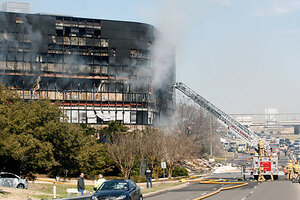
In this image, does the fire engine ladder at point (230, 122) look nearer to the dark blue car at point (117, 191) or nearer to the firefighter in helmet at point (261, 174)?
the firefighter in helmet at point (261, 174)

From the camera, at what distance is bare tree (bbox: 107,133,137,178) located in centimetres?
6512

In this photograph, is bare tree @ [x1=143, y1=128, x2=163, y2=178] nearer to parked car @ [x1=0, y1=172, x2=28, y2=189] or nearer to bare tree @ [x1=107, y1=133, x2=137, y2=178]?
bare tree @ [x1=107, y1=133, x2=137, y2=178]

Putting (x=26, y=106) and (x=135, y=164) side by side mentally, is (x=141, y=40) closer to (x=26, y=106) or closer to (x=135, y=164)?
(x=135, y=164)

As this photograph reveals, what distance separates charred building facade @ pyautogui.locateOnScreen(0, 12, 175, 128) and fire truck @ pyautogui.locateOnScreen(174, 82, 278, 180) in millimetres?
10334

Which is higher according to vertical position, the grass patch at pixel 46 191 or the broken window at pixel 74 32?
the broken window at pixel 74 32

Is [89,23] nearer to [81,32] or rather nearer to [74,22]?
[81,32]

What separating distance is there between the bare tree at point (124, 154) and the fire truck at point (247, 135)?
17.1 m

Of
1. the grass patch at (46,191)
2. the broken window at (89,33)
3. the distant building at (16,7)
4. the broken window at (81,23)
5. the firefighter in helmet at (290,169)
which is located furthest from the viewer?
the distant building at (16,7)

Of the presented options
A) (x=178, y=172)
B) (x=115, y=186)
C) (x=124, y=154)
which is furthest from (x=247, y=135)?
(x=115, y=186)

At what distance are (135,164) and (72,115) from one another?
109 feet

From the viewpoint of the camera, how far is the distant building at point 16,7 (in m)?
123

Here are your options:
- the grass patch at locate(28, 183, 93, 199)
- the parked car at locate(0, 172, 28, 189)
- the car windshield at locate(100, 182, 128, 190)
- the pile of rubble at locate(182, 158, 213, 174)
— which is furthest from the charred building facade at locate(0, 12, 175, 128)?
the car windshield at locate(100, 182, 128, 190)

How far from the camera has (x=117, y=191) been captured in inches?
975

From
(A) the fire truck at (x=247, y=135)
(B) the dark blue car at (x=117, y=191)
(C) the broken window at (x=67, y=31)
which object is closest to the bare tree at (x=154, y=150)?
(A) the fire truck at (x=247, y=135)
